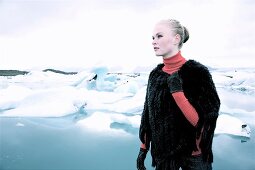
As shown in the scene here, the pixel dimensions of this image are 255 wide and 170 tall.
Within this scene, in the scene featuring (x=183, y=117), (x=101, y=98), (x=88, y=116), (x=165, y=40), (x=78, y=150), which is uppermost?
(x=165, y=40)

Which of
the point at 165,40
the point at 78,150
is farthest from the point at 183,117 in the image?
the point at 78,150

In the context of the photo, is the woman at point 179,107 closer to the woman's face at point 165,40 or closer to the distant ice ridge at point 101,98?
the woman's face at point 165,40

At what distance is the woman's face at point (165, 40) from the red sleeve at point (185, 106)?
0.56 feet

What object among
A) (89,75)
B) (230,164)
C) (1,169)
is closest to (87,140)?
(1,169)

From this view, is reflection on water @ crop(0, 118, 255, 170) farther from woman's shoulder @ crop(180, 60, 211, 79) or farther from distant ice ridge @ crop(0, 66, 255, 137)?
woman's shoulder @ crop(180, 60, 211, 79)

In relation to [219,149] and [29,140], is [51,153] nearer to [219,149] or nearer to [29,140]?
[29,140]

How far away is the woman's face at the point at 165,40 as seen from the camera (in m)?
1.01

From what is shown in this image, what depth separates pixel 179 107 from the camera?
93 cm

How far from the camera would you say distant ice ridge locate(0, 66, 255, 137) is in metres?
2.97

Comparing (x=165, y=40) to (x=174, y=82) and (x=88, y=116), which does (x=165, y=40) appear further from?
(x=88, y=116)

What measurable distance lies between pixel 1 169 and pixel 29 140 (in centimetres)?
34

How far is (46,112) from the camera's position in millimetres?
3324

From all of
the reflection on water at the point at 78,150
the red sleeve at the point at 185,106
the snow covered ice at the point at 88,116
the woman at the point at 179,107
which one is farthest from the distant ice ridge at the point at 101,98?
the red sleeve at the point at 185,106

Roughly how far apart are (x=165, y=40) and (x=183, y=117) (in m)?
0.25
